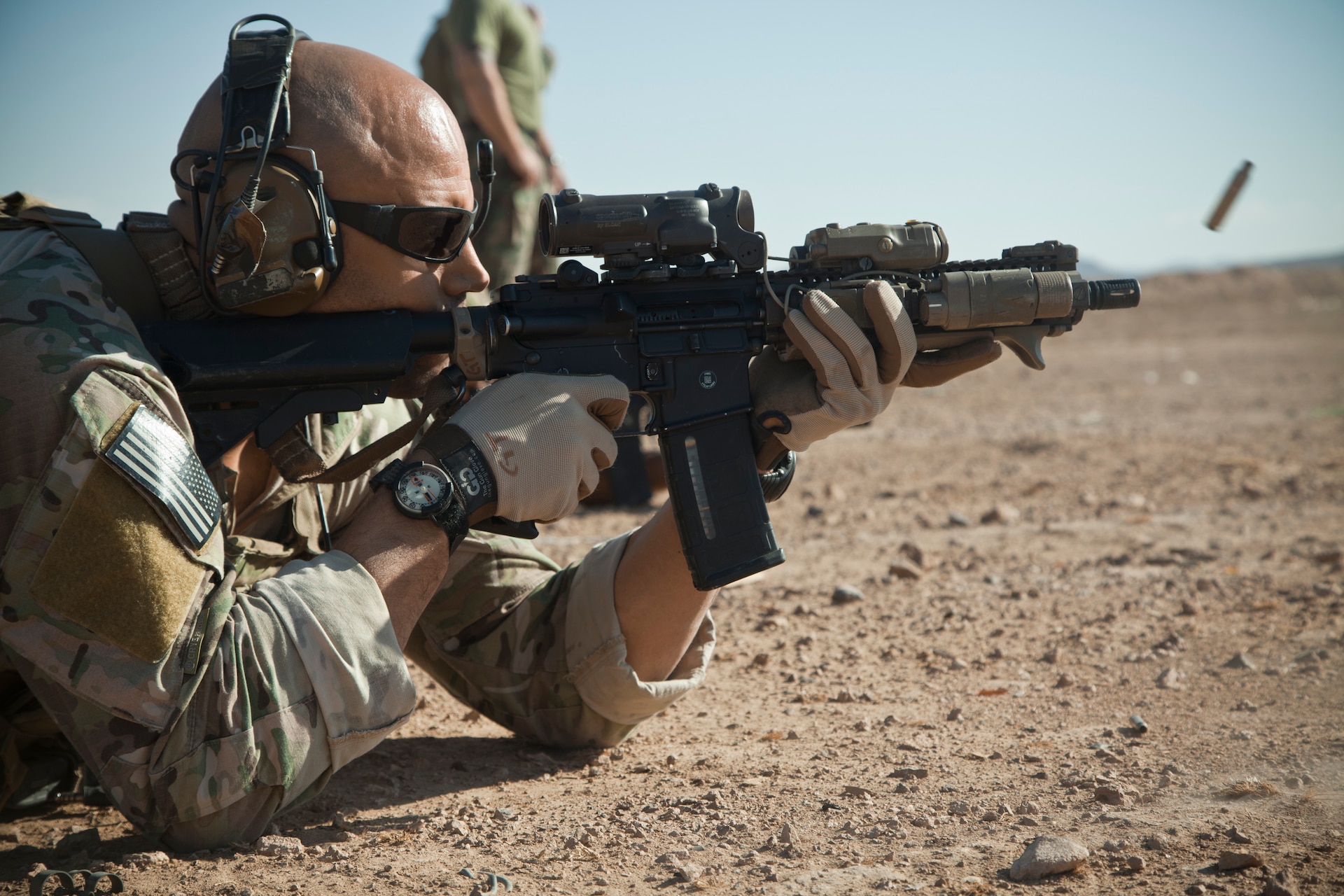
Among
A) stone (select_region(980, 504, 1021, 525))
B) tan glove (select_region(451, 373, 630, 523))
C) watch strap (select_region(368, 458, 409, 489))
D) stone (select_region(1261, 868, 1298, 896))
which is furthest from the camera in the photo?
stone (select_region(980, 504, 1021, 525))

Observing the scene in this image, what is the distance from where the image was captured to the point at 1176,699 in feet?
9.95

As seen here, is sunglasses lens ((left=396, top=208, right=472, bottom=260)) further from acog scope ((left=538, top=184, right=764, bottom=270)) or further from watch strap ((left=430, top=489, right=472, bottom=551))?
watch strap ((left=430, top=489, right=472, bottom=551))

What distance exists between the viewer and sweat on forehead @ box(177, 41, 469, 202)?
2416 millimetres

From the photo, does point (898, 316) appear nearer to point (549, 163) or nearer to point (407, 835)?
point (407, 835)

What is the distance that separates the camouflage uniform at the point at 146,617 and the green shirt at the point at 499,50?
4633mm

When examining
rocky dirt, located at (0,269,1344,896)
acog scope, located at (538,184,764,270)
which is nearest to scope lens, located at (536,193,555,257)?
acog scope, located at (538,184,764,270)

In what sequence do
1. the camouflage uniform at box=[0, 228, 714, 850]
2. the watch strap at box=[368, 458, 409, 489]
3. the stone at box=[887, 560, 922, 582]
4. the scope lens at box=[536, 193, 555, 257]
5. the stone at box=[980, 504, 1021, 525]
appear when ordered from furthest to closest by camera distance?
the stone at box=[980, 504, 1021, 525] < the stone at box=[887, 560, 922, 582] < the scope lens at box=[536, 193, 555, 257] < the watch strap at box=[368, 458, 409, 489] < the camouflage uniform at box=[0, 228, 714, 850]

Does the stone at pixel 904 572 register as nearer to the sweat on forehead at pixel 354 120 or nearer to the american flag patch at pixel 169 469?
the sweat on forehead at pixel 354 120

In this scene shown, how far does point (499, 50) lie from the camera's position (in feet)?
22.3

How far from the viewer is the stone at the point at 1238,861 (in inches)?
78.1

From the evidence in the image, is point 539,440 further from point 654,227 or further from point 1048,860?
point 1048,860

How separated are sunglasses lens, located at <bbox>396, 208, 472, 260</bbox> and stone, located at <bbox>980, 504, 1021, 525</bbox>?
3706 mm

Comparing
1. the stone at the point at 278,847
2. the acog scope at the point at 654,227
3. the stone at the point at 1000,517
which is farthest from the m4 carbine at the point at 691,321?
the stone at the point at 1000,517

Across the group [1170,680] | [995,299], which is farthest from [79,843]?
[1170,680]
